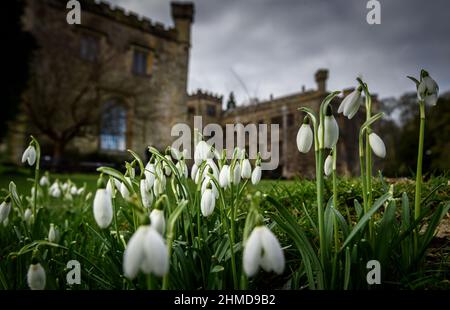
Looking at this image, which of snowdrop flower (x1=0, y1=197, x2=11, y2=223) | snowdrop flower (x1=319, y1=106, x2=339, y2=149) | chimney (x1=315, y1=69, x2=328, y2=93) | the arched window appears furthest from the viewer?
chimney (x1=315, y1=69, x2=328, y2=93)

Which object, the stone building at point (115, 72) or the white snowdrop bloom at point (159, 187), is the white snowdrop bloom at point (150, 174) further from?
the stone building at point (115, 72)

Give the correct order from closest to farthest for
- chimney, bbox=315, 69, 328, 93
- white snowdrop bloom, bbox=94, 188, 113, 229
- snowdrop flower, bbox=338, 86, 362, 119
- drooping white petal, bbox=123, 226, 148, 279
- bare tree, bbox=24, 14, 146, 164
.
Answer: drooping white petal, bbox=123, 226, 148, 279
white snowdrop bloom, bbox=94, 188, 113, 229
snowdrop flower, bbox=338, 86, 362, 119
bare tree, bbox=24, 14, 146, 164
chimney, bbox=315, 69, 328, 93

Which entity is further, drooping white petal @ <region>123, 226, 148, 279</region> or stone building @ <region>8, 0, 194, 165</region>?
stone building @ <region>8, 0, 194, 165</region>

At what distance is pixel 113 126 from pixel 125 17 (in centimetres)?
639

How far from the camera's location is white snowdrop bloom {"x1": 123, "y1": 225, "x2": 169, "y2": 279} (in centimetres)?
67

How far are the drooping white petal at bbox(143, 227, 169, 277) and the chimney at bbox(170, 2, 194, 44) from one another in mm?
17325

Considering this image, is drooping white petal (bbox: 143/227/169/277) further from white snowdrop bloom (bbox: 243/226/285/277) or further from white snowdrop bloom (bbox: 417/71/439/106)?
white snowdrop bloom (bbox: 417/71/439/106)

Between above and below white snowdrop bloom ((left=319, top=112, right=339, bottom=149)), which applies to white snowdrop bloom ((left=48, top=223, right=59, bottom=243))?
below

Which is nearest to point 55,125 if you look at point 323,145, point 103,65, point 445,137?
Answer: point 103,65

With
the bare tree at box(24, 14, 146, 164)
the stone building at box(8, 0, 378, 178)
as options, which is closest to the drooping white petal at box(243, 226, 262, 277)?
the stone building at box(8, 0, 378, 178)

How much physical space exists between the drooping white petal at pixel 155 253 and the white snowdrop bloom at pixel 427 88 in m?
1.18

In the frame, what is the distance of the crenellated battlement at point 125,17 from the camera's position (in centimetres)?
1525

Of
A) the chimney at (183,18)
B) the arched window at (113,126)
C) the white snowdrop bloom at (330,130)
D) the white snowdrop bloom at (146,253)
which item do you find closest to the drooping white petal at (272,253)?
the white snowdrop bloom at (146,253)

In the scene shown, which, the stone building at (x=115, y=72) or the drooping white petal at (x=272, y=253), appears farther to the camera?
the stone building at (x=115, y=72)
